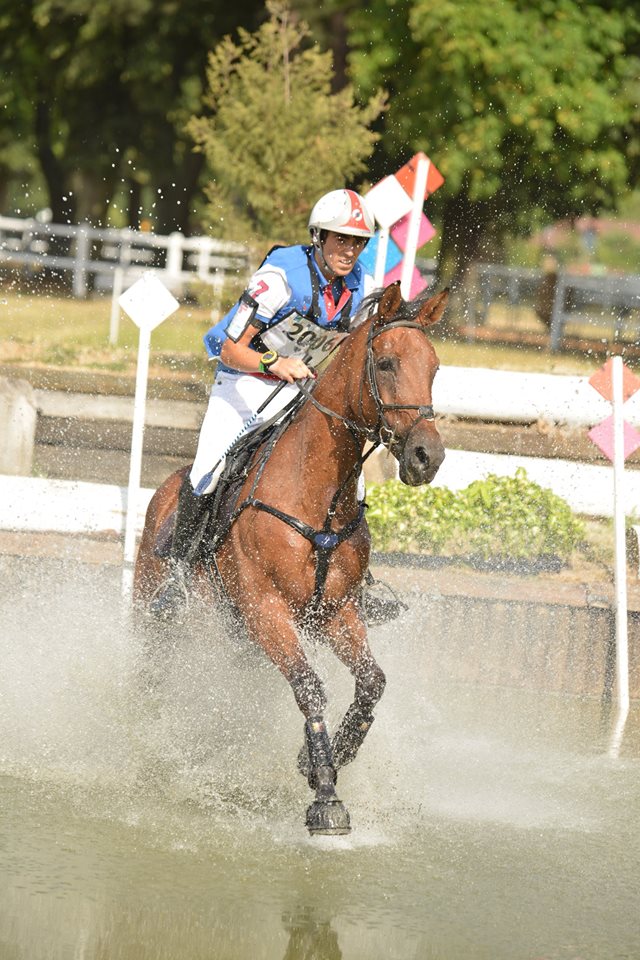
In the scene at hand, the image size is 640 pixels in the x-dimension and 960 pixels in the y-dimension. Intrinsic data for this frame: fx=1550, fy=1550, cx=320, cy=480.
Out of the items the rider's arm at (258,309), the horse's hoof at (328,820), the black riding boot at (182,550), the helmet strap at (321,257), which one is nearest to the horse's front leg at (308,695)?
the horse's hoof at (328,820)

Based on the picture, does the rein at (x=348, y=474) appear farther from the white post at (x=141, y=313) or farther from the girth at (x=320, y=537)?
the white post at (x=141, y=313)

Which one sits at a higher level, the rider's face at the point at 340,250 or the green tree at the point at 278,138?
the green tree at the point at 278,138

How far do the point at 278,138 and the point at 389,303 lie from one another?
11263 mm

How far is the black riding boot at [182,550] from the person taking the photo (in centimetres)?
741

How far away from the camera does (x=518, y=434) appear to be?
1333cm

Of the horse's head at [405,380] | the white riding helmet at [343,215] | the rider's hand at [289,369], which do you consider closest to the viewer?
the horse's head at [405,380]

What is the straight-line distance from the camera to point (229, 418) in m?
7.29

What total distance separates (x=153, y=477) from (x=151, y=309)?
9.67 feet

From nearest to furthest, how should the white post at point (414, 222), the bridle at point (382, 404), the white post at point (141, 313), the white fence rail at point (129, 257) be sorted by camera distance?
the bridle at point (382, 404)
the white post at point (141, 313)
the white post at point (414, 222)
the white fence rail at point (129, 257)

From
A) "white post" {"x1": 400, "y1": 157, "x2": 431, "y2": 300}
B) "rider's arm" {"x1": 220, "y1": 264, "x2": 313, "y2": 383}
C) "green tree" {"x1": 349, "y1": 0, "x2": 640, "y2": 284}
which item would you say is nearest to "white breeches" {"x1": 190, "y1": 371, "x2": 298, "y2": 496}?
"rider's arm" {"x1": 220, "y1": 264, "x2": 313, "y2": 383}

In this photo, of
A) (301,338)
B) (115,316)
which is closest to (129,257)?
(115,316)

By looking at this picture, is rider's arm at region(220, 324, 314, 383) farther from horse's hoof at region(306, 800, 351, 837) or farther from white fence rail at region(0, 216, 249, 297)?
white fence rail at region(0, 216, 249, 297)

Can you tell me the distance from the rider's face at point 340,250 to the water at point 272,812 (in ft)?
5.94

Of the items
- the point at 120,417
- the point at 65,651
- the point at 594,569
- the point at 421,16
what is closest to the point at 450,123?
the point at 421,16
